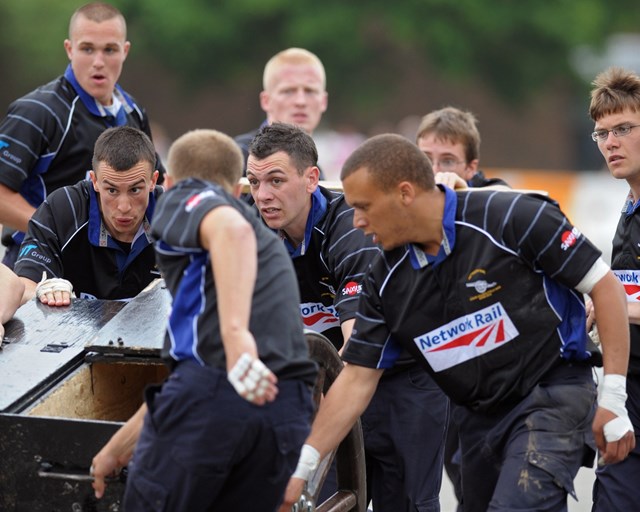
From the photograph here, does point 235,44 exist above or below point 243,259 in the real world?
below

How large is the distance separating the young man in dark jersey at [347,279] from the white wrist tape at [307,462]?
3.16 feet

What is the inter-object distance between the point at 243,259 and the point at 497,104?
1023 inches

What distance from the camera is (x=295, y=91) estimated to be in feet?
25.5

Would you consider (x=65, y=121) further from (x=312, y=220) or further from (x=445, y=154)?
(x=445, y=154)

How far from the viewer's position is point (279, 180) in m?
5.28

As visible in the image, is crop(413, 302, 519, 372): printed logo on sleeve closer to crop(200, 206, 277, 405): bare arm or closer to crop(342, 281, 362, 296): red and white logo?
crop(342, 281, 362, 296): red and white logo

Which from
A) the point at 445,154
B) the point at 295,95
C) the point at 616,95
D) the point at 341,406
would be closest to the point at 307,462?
the point at 341,406

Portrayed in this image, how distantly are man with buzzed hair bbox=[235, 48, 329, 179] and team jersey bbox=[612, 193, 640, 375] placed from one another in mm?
2927

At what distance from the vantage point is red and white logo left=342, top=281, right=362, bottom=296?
5109 millimetres

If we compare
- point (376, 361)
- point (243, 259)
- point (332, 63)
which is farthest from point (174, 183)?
point (332, 63)

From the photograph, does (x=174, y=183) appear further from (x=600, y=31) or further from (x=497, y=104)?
(x=497, y=104)

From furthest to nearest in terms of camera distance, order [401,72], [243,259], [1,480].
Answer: [401,72], [1,480], [243,259]

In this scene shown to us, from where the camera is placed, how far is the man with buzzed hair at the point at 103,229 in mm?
5566

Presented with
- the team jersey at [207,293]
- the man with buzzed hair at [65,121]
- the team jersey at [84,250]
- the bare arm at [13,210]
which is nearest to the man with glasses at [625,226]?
the team jersey at [207,293]
